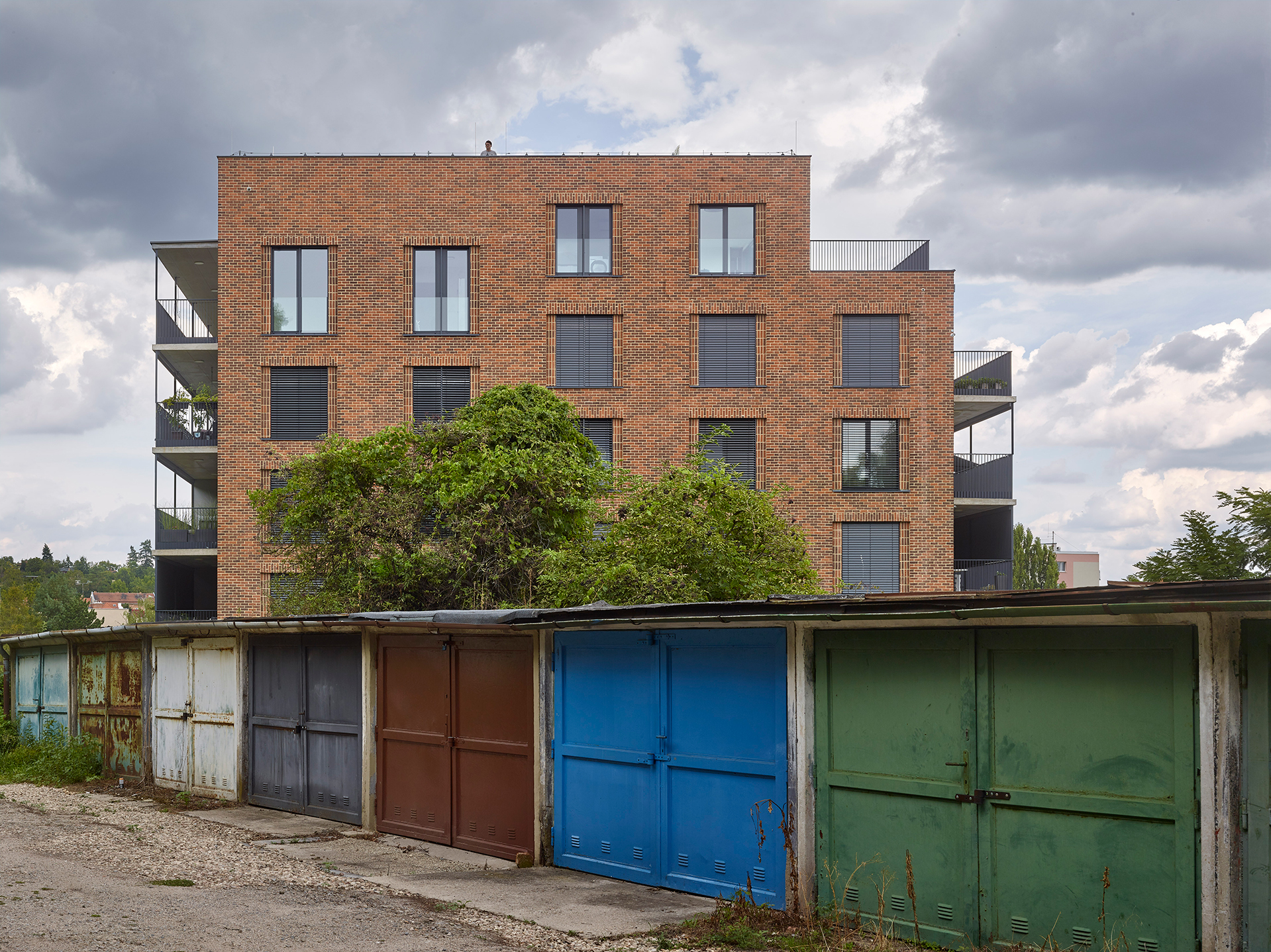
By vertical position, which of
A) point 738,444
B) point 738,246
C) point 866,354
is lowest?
point 738,444

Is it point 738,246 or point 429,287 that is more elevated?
point 738,246

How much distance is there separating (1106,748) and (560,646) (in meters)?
5.44

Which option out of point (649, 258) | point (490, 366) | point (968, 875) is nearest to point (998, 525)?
point (649, 258)

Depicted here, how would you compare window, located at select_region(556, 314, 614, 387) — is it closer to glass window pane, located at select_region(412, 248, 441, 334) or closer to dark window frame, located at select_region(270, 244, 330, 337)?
glass window pane, located at select_region(412, 248, 441, 334)

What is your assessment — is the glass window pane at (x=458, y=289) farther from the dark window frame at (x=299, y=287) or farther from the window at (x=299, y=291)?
the window at (x=299, y=291)

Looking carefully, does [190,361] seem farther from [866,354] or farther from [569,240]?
[866,354]

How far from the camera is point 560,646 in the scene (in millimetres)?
11055

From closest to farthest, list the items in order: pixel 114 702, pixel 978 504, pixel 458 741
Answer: pixel 458 741 < pixel 114 702 < pixel 978 504

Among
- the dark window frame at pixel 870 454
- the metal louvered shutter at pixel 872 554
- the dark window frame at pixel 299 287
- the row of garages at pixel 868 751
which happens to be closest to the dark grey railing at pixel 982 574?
the metal louvered shutter at pixel 872 554

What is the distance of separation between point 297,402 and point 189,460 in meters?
4.95

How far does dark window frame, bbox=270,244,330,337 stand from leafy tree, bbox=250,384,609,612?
30.9ft

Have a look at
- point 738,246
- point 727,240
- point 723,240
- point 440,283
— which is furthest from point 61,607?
point 738,246

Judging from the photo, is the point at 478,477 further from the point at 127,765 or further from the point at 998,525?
the point at 998,525

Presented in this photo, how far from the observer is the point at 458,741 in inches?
483
